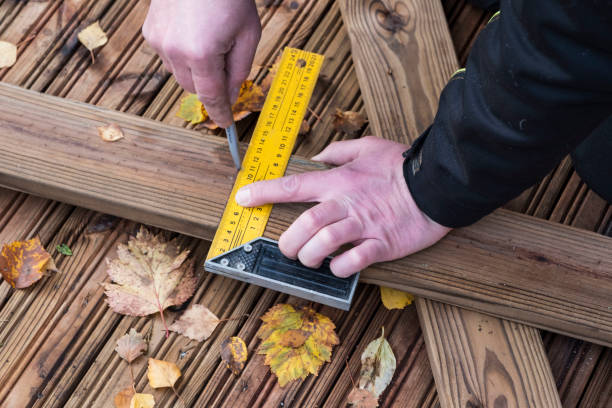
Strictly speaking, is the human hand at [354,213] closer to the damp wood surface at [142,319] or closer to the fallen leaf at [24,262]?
the damp wood surface at [142,319]

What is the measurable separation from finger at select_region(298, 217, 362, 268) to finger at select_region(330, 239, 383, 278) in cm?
4

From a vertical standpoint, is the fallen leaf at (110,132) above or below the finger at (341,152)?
above

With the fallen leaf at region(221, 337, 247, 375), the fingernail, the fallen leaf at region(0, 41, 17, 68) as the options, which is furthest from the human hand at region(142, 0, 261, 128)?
the fallen leaf at region(0, 41, 17, 68)

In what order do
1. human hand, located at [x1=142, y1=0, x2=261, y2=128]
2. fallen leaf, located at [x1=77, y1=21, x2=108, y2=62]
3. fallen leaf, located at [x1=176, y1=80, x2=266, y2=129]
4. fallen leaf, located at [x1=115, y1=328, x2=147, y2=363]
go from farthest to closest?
fallen leaf, located at [x1=77, y1=21, x2=108, y2=62], fallen leaf, located at [x1=176, y1=80, x2=266, y2=129], fallen leaf, located at [x1=115, y1=328, x2=147, y2=363], human hand, located at [x1=142, y1=0, x2=261, y2=128]

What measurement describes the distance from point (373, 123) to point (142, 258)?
3.15 ft

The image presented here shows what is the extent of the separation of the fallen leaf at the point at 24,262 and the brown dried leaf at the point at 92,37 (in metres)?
0.83

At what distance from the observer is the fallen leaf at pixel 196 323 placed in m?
1.65

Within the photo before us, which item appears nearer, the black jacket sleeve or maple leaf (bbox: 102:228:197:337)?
the black jacket sleeve

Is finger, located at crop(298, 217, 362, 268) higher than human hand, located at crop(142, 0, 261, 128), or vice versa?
human hand, located at crop(142, 0, 261, 128)

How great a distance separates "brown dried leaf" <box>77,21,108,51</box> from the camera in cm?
204

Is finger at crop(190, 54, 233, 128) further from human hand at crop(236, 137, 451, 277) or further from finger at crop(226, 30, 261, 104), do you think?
human hand at crop(236, 137, 451, 277)

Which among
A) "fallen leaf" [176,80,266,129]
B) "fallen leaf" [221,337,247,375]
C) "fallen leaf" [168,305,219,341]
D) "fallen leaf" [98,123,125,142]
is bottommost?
"fallen leaf" [221,337,247,375]

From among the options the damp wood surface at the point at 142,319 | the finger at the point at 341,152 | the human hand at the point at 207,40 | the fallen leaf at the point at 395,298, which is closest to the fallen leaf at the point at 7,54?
the damp wood surface at the point at 142,319

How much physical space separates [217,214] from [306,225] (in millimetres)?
309
